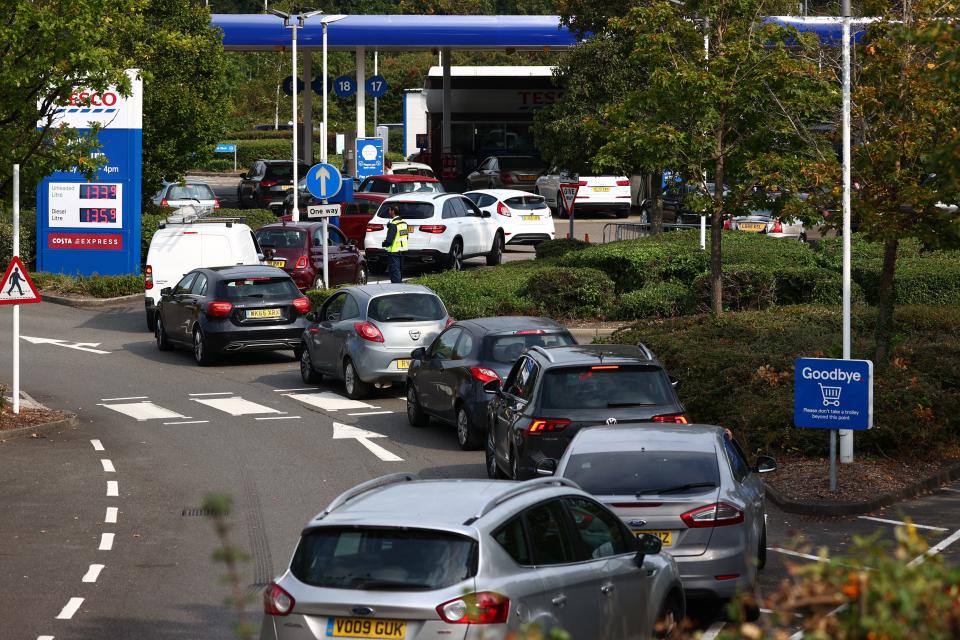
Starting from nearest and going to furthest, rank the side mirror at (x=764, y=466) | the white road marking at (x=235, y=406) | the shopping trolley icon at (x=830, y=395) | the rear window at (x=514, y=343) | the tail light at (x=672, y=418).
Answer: the side mirror at (x=764, y=466) < the tail light at (x=672, y=418) < the shopping trolley icon at (x=830, y=395) < the rear window at (x=514, y=343) < the white road marking at (x=235, y=406)

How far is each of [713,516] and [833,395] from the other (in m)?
4.87

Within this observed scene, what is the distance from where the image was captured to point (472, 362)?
55.6ft

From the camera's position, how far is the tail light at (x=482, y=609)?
680cm

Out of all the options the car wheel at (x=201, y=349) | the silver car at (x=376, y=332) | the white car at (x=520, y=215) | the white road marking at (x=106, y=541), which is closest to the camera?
the white road marking at (x=106, y=541)

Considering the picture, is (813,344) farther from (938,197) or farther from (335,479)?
(335,479)

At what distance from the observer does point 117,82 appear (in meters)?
18.4

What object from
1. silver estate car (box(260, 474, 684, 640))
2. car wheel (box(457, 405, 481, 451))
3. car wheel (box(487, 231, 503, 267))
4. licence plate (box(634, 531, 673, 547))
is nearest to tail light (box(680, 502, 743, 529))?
licence plate (box(634, 531, 673, 547))

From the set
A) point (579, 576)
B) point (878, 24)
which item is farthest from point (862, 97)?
point (579, 576)

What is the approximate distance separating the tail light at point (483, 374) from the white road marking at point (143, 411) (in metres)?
5.03

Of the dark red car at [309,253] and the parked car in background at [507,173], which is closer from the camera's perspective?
the dark red car at [309,253]

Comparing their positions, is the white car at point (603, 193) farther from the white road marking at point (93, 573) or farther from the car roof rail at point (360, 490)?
the car roof rail at point (360, 490)

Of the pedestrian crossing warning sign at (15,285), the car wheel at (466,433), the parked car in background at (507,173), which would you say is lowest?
the car wheel at (466,433)

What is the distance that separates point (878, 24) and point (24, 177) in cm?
1114

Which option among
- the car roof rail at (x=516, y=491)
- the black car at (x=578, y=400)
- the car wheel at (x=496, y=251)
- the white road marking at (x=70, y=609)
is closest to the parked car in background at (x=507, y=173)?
the car wheel at (x=496, y=251)
